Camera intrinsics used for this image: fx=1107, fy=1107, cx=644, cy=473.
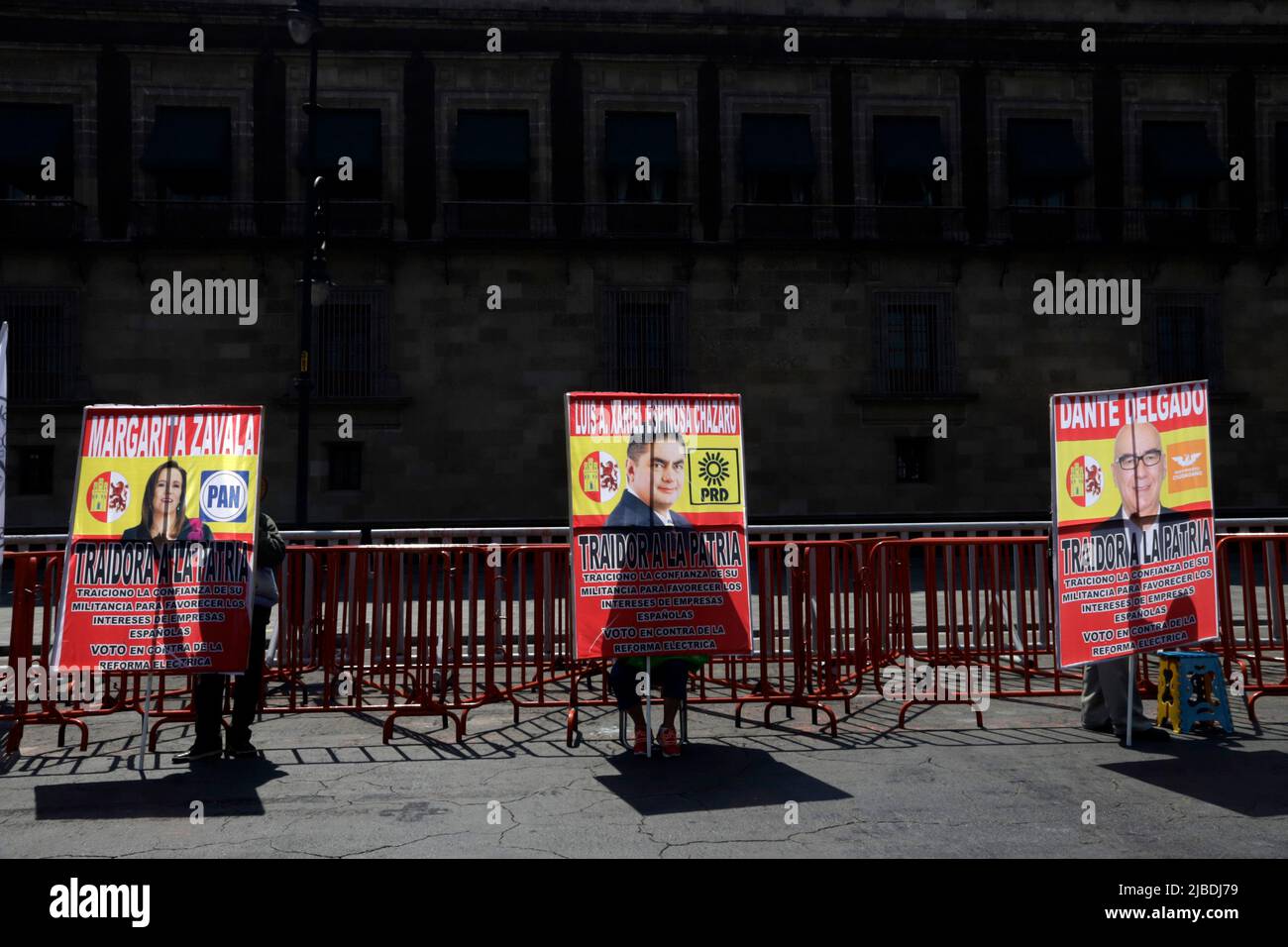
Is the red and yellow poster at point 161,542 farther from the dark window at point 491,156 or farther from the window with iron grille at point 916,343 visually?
the window with iron grille at point 916,343

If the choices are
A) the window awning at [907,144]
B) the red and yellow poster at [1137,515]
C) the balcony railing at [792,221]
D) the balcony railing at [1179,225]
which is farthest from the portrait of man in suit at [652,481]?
the balcony railing at [1179,225]

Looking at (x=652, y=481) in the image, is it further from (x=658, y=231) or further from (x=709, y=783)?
(x=658, y=231)

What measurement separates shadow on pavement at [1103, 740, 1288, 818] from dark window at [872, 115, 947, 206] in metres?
20.2

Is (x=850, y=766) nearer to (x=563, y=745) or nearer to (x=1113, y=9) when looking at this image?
(x=563, y=745)

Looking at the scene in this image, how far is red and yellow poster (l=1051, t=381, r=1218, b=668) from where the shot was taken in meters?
7.65

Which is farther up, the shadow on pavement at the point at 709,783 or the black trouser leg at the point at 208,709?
the black trouser leg at the point at 208,709

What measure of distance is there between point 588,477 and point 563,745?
1.87 metres

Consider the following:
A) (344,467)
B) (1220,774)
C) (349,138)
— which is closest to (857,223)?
(349,138)

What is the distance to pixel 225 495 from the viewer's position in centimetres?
752

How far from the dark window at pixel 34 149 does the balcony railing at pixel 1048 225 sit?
2084 centimetres

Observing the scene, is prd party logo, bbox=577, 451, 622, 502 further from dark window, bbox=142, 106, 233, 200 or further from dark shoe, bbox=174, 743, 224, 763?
dark window, bbox=142, 106, 233, 200

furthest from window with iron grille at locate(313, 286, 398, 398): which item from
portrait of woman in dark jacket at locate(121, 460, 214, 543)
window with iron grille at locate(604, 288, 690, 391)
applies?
portrait of woman in dark jacket at locate(121, 460, 214, 543)

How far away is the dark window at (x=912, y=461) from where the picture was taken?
25.8m

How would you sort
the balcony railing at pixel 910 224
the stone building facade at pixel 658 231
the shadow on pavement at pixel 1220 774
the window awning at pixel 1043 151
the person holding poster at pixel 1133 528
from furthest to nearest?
the window awning at pixel 1043 151
the balcony railing at pixel 910 224
the stone building facade at pixel 658 231
the person holding poster at pixel 1133 528
the shadow on pavement at pixel 1220 774
